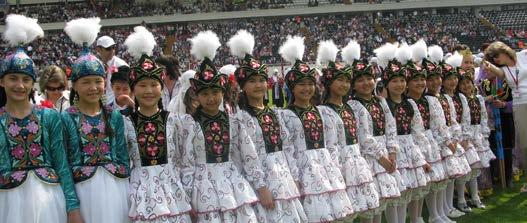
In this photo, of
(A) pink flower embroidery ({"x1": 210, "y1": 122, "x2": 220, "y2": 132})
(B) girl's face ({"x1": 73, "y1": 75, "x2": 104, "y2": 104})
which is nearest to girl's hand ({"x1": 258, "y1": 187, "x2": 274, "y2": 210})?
(A) pink flower embroidery ({"x1": 210, "y1": 122, "x2": 220, "y2": 132})

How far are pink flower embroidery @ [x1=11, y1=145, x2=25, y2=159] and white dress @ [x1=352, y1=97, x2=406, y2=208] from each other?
9.65ft

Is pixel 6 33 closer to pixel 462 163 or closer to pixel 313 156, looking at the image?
pixel 313 156

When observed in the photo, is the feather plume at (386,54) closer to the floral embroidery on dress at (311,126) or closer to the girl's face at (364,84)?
the girl's face at (364,84)

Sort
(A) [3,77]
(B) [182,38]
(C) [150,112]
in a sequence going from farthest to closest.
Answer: (B) [182,38]
(C) [150,112]
(A) [3,77]

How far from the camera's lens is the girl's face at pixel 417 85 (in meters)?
6.09

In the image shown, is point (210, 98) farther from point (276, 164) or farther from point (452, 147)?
point (452, 147)

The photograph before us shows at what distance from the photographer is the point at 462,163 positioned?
6488 mm

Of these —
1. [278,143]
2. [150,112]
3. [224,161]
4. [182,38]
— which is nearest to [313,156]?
[278,143]

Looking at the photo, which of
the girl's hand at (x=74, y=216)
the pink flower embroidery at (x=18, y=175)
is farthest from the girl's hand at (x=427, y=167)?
the pink flower embroidery at (x=18, y=175)

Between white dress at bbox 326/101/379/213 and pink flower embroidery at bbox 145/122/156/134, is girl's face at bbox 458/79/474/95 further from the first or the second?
pink flower embroidery at bbox 145/122/156/134

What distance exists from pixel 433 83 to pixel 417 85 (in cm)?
48

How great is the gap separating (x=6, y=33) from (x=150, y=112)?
1016 millimetres

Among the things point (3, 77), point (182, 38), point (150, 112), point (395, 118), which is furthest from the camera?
point (182, 38)

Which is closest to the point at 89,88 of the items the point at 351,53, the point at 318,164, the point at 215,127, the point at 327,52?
the point at 215,127
